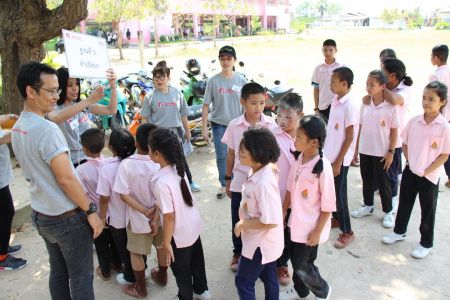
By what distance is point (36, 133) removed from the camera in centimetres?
184

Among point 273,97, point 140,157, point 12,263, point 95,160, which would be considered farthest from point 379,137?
point 12,263

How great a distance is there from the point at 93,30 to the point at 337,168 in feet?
123

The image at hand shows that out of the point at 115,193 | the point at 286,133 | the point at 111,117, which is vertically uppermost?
the point at 286,133


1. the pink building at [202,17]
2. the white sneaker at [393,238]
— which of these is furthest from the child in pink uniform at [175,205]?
the pink building at [202,17]

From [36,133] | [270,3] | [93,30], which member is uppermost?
[270,3]

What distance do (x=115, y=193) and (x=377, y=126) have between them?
2.44 m

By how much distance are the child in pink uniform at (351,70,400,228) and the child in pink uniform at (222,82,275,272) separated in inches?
46.1

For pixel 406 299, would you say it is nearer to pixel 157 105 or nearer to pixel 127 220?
pixel 127 220

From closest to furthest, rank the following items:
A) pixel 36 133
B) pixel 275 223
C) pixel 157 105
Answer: pixel 36 133 < pixel 275 223 < pixel 157 105

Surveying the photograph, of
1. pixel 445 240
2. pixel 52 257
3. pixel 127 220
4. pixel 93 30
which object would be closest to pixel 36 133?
pixel 52 257

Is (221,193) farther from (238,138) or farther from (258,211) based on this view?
(258,211)

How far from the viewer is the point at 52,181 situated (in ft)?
6.37

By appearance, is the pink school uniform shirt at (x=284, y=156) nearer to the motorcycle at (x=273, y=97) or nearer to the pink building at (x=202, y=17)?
the motorcycle at (x=273, y=97)

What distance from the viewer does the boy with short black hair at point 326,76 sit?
4.68m
